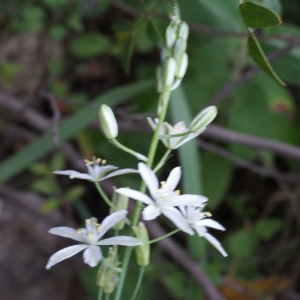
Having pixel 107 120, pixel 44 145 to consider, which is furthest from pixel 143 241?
pixel 44 145

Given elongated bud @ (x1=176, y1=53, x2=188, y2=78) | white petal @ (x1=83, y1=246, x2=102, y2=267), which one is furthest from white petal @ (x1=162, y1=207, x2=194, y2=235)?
elongated bud @ (x1=176, y1=53, x2=188, y2=78)

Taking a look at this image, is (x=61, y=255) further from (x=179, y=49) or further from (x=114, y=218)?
(x=179, y=49)

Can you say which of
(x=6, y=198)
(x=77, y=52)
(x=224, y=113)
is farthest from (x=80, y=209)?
(x=77, y=52)

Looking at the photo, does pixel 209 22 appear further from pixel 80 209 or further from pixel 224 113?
pixel 80 209

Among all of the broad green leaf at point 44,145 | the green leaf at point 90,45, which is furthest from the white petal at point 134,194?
the green leaf at point 90,45

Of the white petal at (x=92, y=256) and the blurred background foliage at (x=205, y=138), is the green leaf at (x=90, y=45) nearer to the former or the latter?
the blurred background foliage at (x=205, y=138)
